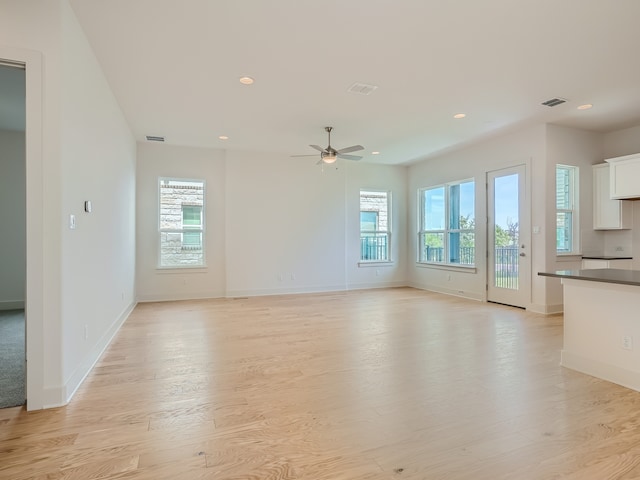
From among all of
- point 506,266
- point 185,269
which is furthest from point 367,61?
point 185,269

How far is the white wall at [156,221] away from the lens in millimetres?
6520

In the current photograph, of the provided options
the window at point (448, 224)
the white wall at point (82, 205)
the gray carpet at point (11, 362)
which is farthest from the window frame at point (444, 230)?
the gray carpet at point (11, 362)

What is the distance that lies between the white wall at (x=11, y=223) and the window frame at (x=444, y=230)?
7.84 metres

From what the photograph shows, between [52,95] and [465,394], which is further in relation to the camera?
[465,394]

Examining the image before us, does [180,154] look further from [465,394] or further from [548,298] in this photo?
[548,298]

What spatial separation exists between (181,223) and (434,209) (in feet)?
18.1

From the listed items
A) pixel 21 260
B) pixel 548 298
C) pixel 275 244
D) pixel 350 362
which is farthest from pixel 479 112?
pixel 21 260

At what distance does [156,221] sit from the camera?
6617 millimetres

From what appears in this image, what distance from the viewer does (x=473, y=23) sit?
2.78m

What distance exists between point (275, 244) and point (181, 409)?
16.5 feet

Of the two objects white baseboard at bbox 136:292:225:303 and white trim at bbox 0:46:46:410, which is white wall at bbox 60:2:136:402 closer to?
white trim at bbox 0:46:46:410

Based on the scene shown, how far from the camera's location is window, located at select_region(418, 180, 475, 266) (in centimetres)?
694

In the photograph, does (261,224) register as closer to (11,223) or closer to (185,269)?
(185,269)

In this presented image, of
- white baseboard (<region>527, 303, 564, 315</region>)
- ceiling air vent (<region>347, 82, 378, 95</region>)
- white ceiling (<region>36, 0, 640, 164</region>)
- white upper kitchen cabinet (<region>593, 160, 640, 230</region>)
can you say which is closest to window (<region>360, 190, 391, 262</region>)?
white ceiling (<region>36, 0, 640, 164</region>)
